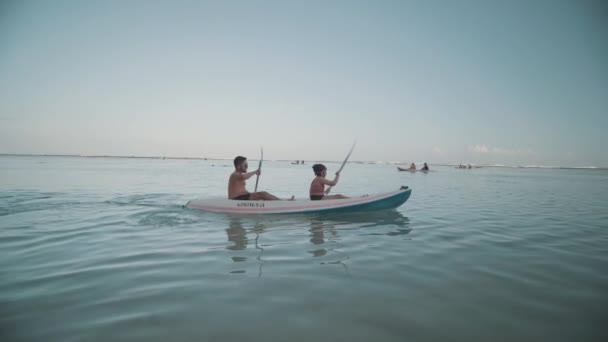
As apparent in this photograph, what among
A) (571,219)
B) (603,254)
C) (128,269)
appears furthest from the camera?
(571,219)

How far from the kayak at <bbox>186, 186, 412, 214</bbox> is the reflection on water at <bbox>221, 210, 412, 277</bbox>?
0.27 metres

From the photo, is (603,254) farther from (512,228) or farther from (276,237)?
(276,237)

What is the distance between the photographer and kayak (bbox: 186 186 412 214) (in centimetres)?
1038

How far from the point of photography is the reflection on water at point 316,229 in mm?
6004

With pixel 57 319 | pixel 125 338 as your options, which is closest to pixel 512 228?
pixel 125 338

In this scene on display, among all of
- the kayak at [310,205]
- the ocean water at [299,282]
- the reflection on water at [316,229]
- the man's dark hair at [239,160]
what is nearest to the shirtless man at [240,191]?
the kayak at [310,205]

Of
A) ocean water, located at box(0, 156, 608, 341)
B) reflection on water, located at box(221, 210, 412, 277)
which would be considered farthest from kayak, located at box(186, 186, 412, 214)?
ocean water, located at box(0, 156, 608, 341)

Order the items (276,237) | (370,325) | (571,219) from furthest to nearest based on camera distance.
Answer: (571,219) → (276,237) → (370,325)

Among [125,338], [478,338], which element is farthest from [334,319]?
[125,338]

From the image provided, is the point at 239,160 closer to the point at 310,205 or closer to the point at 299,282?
the point at 310,205

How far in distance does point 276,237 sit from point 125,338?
462 cm

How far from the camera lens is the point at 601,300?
13.3ft

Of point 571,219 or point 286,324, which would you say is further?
point 571,219

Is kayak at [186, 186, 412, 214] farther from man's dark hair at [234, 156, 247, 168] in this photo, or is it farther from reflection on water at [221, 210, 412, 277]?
man's dark hair at [234, 156, 247, 168]
